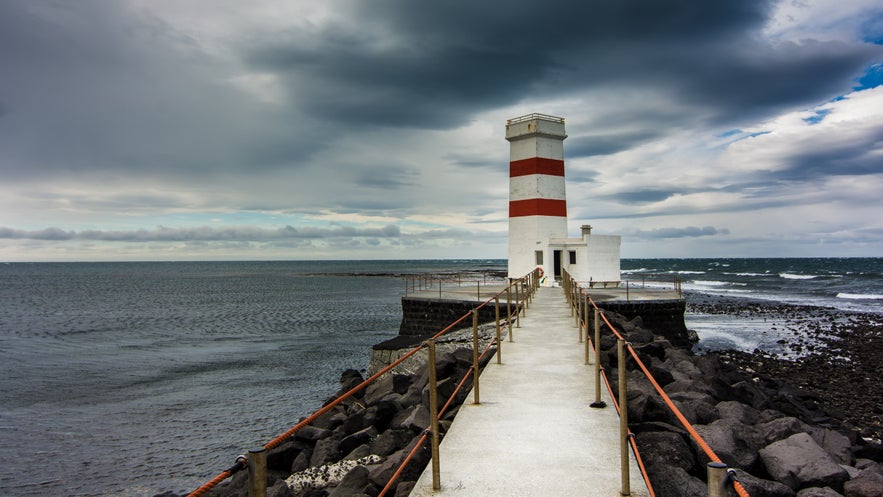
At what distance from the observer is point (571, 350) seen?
8.89 meters

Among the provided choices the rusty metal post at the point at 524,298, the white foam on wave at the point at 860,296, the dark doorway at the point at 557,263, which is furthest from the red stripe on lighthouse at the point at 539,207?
the white foam on wave at the point at 860,296

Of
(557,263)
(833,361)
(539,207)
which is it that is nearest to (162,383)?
(539,207)

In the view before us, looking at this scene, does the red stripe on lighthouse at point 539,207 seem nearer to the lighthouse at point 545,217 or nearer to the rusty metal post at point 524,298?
the lighthouse at point 545,217

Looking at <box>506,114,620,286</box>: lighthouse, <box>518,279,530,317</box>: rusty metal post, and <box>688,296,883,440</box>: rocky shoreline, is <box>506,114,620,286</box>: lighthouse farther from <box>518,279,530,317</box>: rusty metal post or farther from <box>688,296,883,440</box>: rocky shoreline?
<box>518,279,530,317</box>: rusty metal post

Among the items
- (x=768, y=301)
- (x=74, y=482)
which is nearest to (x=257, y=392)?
(x=74, y=482)

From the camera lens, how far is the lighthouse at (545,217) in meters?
21.9

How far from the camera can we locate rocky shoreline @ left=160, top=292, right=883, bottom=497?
4.88 m

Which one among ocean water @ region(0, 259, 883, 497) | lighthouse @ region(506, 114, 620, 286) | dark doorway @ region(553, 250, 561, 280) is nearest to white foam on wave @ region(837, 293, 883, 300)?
ocean water @ region(0, 259, 883, 497)

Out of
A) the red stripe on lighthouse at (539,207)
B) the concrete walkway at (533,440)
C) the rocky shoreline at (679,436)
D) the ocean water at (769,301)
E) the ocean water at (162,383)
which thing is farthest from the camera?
the red stripe on lighthouse at (539,207)

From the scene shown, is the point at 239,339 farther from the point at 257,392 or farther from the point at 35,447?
the point at 35,447

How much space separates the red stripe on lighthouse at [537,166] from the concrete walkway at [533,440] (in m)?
14.6

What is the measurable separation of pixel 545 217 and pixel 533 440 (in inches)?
686

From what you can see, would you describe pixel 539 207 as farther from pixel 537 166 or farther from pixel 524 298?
pixel 524 298

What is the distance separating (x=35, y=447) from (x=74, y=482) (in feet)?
8.28
